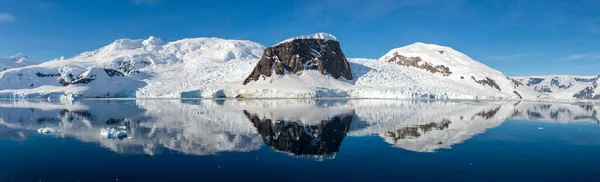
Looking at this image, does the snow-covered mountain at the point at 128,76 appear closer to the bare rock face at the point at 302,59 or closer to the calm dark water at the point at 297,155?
the bare rock face at the point at 302,59

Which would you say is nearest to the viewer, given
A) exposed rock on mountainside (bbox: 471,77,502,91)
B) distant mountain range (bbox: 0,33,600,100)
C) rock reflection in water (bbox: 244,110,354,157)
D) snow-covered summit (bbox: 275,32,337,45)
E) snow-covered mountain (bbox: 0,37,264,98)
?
rock reflection in water (bbox: 244,110,354,157)

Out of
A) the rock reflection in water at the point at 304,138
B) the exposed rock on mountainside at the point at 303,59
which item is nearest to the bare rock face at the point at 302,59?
the exposed rock on mountainside at the point at 303,59

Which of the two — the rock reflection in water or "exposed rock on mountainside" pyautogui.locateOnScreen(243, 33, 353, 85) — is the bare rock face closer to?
"exposed rock on mountainside" pyautogui.locateOnScreen(243, 33, 353, 85)

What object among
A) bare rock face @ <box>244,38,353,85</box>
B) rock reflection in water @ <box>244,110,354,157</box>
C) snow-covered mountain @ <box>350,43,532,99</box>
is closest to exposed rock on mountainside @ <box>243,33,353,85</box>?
bare rock face @ <box>244,38,353,85</box>

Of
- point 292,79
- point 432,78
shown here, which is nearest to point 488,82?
point 432,78

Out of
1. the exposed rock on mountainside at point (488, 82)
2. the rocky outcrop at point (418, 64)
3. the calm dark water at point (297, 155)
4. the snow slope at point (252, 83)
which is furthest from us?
the rocky outcrop at point (418, 64)

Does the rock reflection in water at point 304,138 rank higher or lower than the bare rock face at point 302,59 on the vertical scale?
lower

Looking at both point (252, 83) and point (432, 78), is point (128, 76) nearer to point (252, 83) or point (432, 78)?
point (252, 83)
